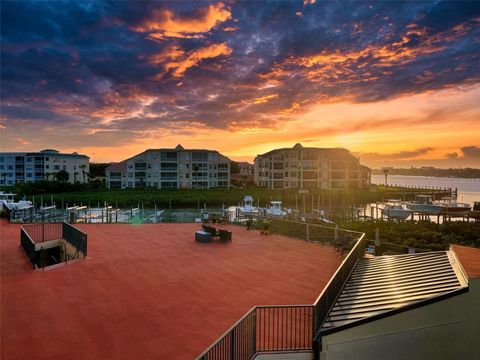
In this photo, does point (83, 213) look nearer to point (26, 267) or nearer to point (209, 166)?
point (26, 267)

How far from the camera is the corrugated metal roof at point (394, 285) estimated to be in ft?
28.6

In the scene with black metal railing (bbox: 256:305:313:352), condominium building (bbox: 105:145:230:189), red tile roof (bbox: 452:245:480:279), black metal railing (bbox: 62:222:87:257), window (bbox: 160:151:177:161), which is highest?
window (bbox: 160:151:177:161)

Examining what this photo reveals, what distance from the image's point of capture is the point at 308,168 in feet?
283

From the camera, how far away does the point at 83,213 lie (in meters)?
33.0

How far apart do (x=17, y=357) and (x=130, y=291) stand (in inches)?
168

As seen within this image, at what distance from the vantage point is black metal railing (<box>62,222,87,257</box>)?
52.0 ft

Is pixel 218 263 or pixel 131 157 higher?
pixel 131 157

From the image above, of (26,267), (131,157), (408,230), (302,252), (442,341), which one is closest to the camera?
(442,341)

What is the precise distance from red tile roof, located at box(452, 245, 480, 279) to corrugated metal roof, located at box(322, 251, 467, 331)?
240 millimetres

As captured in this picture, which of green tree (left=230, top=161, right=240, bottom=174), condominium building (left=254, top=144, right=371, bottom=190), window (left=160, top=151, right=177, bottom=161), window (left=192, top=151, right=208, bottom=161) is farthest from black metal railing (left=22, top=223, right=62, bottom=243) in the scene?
green tree (left=230, top=161, right=240, bottom=174)

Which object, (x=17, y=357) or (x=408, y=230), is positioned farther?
(x=408, y=230)

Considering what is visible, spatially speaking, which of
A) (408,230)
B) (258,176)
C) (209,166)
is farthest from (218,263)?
(258,176)

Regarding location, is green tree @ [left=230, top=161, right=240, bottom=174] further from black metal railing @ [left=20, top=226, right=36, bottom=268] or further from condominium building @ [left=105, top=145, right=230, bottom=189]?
black metal railing @ [left=20, top=226, right=36, bottom=268]

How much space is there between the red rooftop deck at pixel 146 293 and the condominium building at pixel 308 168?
6808 centimetres
